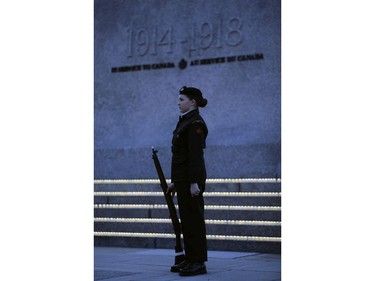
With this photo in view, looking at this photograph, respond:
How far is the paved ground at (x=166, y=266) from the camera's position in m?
6.64

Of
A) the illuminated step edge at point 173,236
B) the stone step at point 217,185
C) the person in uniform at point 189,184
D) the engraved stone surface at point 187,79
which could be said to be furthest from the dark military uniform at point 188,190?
the engraved stone surface at point 187,79

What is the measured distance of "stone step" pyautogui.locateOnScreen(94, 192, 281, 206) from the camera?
8.84 meters

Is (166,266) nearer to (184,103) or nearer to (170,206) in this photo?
(170,206)

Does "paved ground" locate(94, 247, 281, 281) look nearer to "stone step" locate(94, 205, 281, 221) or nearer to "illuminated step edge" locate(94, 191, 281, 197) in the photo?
"stone step" locate(94, 205, 281, 221)

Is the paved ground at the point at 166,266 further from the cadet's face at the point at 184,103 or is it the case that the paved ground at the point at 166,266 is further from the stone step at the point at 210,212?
the cadet's face at the point at 184,103

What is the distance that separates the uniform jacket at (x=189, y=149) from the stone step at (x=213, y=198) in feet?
7.55

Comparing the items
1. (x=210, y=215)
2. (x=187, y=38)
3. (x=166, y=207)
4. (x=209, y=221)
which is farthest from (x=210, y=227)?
(x=187, y=38)

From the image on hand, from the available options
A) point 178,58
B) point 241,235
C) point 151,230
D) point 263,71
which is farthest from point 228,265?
point 178,58

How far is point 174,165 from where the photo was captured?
6762mm

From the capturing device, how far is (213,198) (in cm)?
922

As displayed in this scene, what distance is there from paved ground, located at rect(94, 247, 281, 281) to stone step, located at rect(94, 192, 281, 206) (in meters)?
0.69

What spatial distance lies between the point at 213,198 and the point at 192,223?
2.51m
